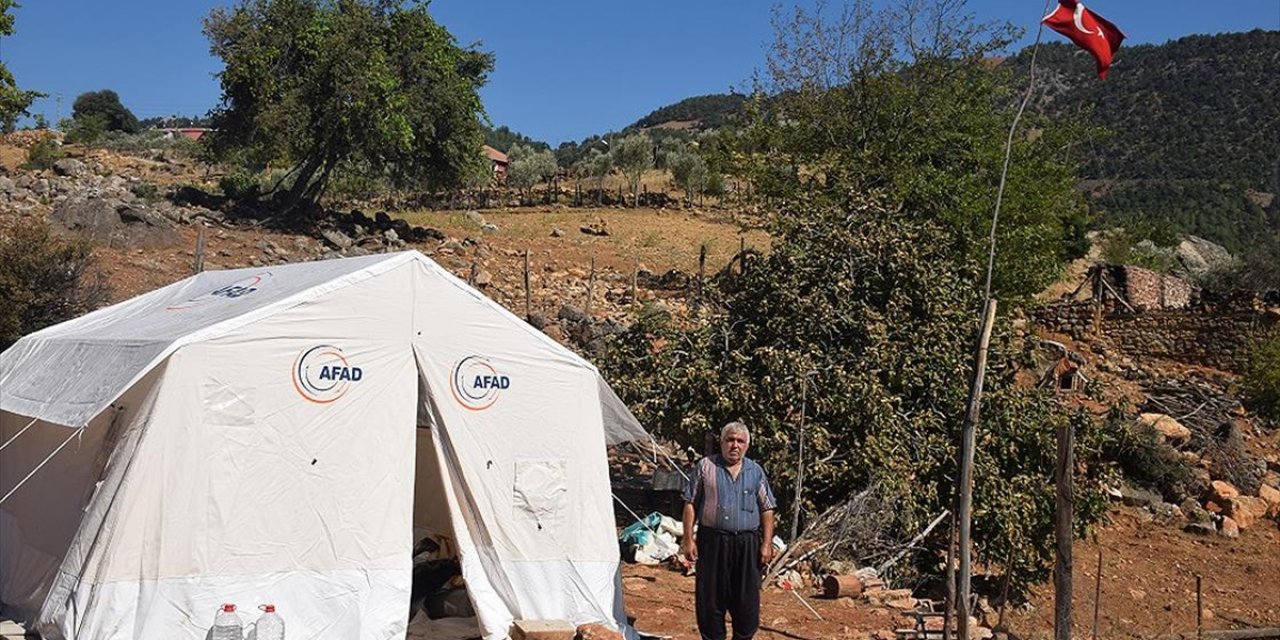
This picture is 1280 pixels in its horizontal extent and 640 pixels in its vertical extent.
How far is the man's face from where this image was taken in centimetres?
643

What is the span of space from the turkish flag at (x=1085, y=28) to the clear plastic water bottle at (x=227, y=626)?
248 inches

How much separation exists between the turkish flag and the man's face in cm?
364

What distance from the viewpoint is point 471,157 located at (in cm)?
2681

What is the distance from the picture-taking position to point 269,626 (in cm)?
621

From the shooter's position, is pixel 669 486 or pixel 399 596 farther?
pixel 669 486

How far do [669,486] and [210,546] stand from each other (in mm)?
5477

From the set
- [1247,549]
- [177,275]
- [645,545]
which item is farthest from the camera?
[177,275]

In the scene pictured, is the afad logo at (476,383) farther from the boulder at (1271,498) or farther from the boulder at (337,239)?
the boulder at (337,239)

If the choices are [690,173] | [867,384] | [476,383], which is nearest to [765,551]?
[476,383]

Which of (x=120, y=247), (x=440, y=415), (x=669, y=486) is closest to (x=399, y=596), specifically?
(x=440, y=415)

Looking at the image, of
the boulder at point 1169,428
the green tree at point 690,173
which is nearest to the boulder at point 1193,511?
the boulder at point 1169,428

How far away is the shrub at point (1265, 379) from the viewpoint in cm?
1900

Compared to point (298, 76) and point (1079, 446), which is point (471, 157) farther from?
point (1079, 446)

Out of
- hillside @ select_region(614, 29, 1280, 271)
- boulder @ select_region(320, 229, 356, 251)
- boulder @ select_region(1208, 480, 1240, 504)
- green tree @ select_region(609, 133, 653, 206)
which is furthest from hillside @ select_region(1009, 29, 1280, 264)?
boulder @ select_region(320, 229, 356, 251)
